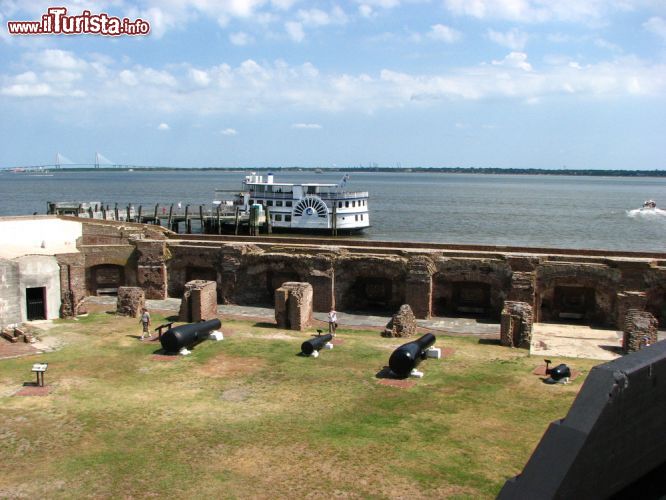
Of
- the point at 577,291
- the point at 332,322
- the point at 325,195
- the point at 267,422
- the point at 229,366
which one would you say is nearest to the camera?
the point at 267,422

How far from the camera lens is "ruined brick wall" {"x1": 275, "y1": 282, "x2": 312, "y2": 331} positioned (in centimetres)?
2066

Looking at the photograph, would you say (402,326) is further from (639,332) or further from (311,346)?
(639,332)

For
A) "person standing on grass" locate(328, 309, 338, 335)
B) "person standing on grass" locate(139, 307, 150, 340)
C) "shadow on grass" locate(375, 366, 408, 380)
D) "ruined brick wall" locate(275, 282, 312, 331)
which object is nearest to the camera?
"shadow on grass" locate(375, 366, 408, 380)

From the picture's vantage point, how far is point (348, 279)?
23984mm

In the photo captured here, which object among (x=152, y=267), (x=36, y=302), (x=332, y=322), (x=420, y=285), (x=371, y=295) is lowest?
(x=332, y=322)

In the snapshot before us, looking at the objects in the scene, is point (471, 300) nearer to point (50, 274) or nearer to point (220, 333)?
point (220, 333)

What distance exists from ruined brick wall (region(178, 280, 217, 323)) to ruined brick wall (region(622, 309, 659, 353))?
1316 cm

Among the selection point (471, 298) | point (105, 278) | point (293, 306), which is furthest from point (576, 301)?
point (105, 278)

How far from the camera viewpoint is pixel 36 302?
21766mm

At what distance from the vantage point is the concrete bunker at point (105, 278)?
2619 centimetres

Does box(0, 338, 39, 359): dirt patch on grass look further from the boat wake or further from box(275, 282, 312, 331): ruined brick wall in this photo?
the boat wake

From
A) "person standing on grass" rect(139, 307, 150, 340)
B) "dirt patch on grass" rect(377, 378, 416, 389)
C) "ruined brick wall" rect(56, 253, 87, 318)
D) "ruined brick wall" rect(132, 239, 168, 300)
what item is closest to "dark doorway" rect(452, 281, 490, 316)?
"dirt patch on grass" rect(377, 378, 416, 389)

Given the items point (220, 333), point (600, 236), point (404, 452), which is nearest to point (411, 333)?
point (220, 333)

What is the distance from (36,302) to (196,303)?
557cm
